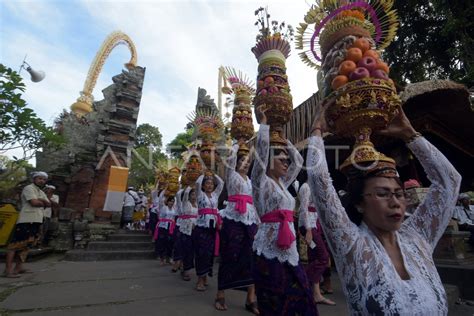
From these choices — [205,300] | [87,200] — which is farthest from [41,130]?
[87,200]

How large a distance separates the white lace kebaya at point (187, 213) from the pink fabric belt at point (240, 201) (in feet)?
7.58

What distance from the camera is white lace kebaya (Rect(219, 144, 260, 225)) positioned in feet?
13.3

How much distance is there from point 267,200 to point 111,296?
3.02 meters

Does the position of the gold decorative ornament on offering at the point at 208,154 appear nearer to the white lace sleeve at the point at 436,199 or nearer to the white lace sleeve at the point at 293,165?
the white lace sleeve at the point at 293,165

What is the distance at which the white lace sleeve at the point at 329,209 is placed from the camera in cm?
146

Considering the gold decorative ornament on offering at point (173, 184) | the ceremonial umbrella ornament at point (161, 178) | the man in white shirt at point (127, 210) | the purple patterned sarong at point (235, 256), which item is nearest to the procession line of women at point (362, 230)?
the purple patterned sarong at point (235, 256)

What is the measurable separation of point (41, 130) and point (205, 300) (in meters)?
5.29

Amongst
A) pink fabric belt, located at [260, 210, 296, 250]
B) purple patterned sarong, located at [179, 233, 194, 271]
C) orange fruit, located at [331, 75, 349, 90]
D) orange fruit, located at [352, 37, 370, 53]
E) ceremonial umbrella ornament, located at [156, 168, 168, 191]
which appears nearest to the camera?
orange fruit, located at [331, 75, 349, 90]

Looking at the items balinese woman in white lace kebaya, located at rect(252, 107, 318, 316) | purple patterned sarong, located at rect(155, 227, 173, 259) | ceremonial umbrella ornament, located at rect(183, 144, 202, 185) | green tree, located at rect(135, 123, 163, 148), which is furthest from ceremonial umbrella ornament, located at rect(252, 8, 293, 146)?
green tree, located at rect(135, 123, 163, 148)

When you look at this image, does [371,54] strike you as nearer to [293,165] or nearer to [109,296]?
[293,165]

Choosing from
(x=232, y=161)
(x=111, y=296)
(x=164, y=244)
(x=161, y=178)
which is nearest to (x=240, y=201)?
(x=232, y=161)

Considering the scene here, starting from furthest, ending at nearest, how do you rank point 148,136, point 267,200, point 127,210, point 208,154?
point 148,136, point 127,210, point 208,154, point 267,200

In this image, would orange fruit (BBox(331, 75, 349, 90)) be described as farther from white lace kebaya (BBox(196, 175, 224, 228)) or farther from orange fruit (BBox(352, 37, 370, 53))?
white lace kebaya (BBox(196, 175, 224, 228))

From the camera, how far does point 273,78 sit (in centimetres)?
313
